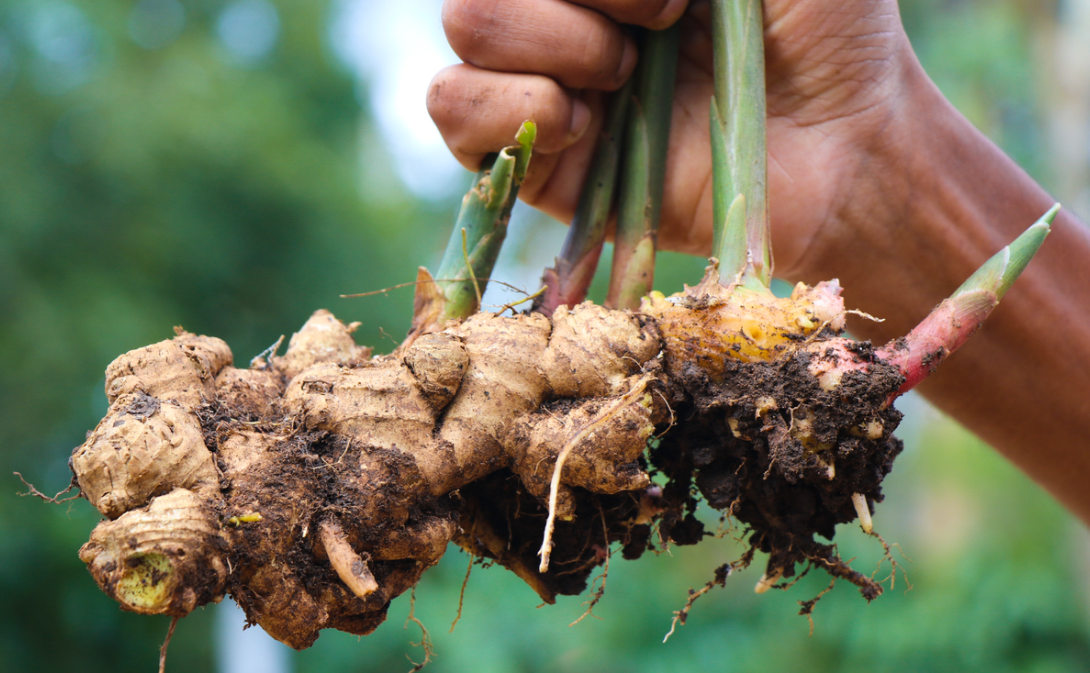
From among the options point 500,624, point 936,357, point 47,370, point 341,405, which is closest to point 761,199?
point 936,357

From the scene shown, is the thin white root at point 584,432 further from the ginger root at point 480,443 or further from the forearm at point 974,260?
the forearm at point 974,260

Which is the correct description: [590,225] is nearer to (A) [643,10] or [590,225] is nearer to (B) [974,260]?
(A) [643,10]

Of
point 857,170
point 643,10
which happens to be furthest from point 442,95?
point 857,170

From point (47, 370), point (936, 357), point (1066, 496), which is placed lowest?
point (1066, 496)

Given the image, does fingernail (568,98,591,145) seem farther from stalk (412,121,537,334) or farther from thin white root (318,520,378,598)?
thin white root (318,520,378,598)

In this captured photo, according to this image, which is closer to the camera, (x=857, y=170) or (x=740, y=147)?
(x=740, y=147)

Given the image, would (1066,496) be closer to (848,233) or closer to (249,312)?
(848,233)
